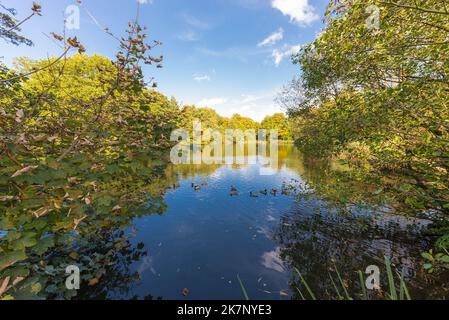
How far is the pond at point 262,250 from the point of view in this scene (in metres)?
7.09

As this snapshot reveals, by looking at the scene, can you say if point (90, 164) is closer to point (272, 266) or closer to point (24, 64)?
point (272, 266)

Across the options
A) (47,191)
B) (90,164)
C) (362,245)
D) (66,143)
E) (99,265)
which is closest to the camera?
(47,191)

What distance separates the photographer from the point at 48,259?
6938mm

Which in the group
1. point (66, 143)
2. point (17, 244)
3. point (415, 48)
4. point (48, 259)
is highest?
point (415, 48)

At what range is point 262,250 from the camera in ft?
31.4

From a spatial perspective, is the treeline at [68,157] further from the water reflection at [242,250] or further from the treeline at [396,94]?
the treeline at [396,94]

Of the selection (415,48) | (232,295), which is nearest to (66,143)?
(232,295)

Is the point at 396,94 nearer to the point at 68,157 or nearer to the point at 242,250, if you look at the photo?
the point at 68,157

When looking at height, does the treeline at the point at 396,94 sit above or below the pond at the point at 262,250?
above

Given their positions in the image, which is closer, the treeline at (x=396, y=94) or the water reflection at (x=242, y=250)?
the treeline at (x=396, y=94)

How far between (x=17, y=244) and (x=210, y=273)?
7.28 meters

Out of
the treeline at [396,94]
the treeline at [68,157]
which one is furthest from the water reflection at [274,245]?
the treeline at [68,157]
